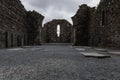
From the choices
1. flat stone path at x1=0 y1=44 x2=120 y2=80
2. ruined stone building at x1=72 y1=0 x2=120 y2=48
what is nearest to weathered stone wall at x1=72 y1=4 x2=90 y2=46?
ruined stone building at x1=72 y1=0 x2=120 y2=48

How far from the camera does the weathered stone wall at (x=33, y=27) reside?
20.2 metres

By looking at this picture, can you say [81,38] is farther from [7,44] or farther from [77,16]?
[7,44]

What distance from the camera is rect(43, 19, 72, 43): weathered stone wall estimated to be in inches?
1146

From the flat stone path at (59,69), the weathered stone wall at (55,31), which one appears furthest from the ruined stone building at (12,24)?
the weathered stone wall at (55,31)

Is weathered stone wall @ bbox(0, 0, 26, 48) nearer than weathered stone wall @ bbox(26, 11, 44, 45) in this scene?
Yes

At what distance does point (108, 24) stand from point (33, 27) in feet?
36.5

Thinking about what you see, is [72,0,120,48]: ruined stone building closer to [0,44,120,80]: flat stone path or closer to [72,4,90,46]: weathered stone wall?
[72,4,90,46]: weathered stone wall

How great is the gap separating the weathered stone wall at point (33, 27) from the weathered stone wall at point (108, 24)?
28.5ft

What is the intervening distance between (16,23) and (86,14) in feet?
26.0

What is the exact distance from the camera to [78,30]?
18688mm

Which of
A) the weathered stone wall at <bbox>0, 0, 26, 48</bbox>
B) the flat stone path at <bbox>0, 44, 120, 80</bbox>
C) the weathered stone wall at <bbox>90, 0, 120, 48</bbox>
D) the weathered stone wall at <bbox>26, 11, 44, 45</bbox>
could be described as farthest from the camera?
the weathered stone wall at <bbox>26, 11, 44, 45</bbox>

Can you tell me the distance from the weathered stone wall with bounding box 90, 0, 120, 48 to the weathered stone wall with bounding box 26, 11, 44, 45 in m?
8.70

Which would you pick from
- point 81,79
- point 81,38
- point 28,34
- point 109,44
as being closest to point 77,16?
point 81,38

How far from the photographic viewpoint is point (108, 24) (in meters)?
11.7
